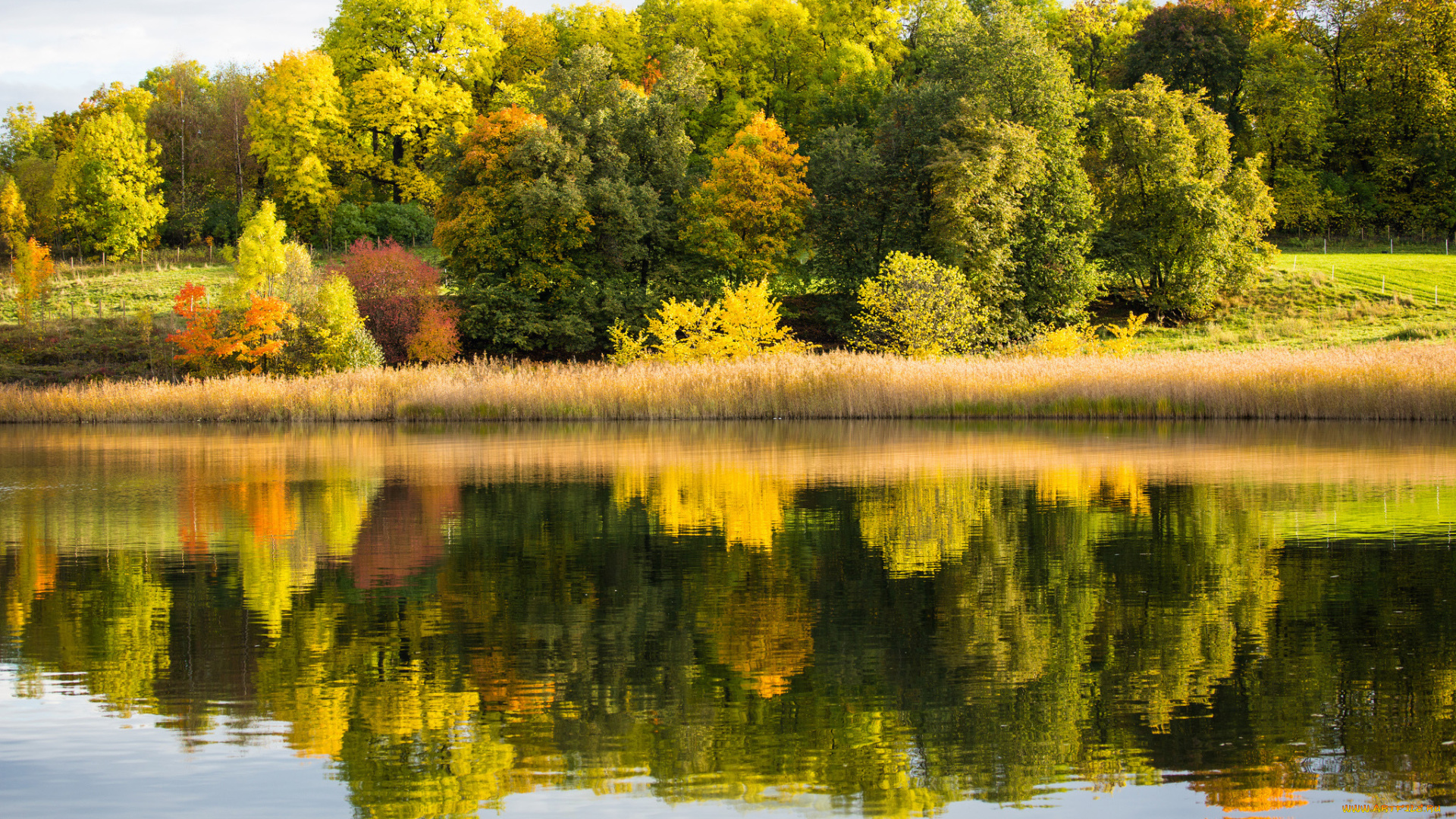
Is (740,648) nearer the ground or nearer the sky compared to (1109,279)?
nearer the ground

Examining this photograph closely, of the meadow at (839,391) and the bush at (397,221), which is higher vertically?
the bush at (397,221)

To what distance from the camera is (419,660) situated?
682cm

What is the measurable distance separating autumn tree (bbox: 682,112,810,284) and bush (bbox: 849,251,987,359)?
20.4ft

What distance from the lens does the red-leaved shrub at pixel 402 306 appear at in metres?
42.0

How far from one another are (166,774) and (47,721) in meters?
1.16

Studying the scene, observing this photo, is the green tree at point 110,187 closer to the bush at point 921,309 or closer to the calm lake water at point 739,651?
the bush at point 921,309

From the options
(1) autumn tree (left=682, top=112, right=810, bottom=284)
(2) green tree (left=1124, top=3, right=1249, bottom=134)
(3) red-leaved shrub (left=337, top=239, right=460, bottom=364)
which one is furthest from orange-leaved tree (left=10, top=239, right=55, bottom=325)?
(2) green tree (left=1124, top=3, right=1249, bottom=134)

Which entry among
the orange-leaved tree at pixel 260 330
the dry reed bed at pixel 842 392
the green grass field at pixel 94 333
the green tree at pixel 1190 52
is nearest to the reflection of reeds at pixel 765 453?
the dry reed bed at pixel 842 392

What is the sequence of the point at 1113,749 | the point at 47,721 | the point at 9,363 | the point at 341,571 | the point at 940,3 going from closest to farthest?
1. the point at 1113,749
2. the point at 47,721
3. the point at 341,571
4. the point at 9,363
5. the point at 940,3

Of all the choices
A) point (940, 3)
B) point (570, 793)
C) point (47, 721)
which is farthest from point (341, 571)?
point (940, 3)

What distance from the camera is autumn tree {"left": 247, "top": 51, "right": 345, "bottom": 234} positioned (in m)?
61.2

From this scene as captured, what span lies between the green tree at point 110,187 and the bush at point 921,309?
130 ft

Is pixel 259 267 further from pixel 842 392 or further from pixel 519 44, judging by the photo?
pixel 519 44

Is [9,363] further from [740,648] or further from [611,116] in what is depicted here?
[740,648]
